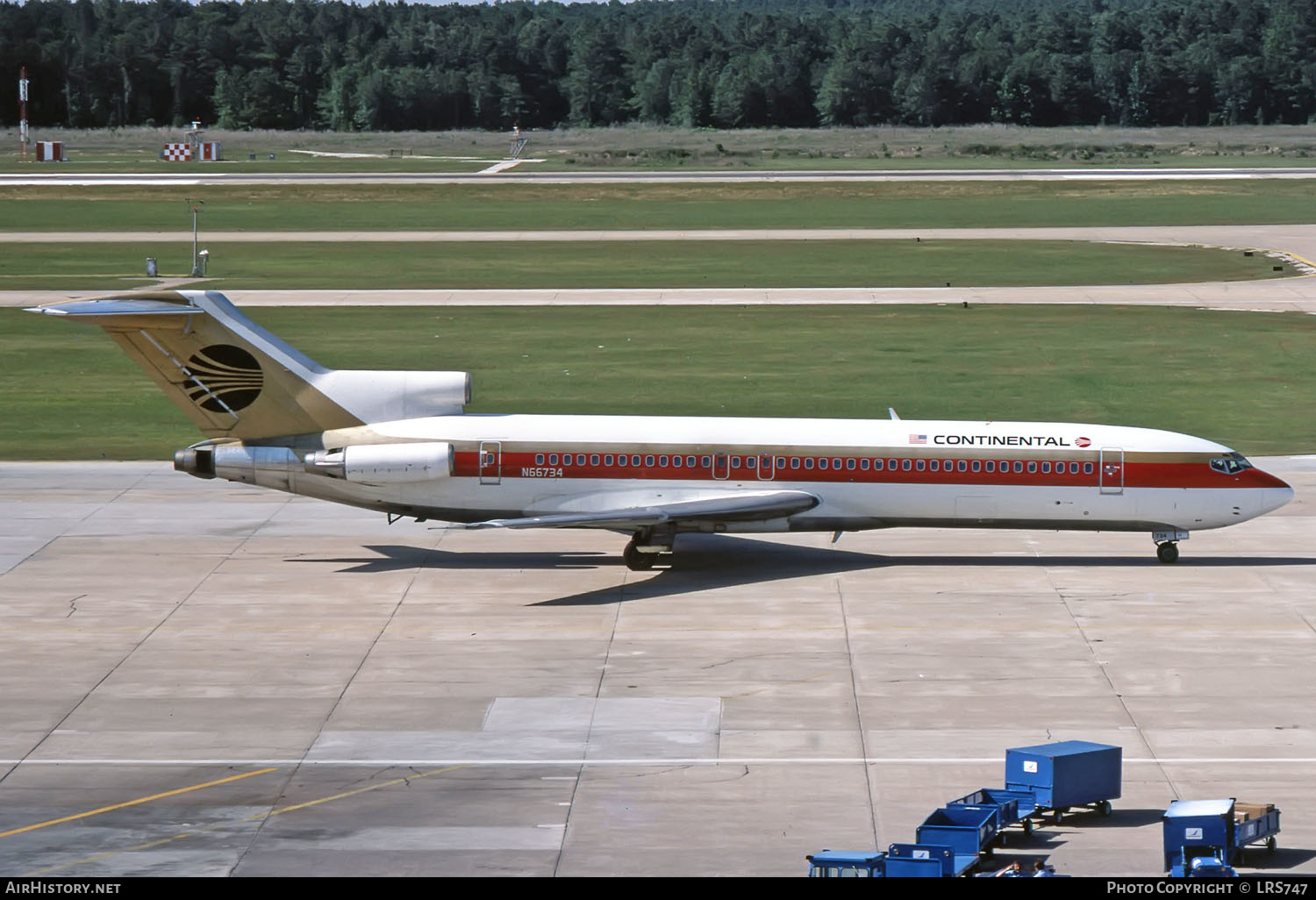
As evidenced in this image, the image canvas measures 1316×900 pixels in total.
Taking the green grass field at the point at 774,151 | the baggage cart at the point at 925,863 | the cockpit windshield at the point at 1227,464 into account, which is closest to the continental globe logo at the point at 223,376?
the cockpit windshield at the point at 1227,464

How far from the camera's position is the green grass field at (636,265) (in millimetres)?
82312

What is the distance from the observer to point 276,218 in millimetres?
111750

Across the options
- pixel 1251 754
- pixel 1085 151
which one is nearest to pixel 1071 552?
pixel 1251 754

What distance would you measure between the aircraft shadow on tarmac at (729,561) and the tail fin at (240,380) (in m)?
3.21

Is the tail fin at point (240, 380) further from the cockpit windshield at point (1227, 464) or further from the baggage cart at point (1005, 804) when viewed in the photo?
the baggage cart at point (1005, 804)

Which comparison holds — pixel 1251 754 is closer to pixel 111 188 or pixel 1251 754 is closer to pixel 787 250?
pixel 787 250

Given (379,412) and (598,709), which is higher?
(379,412)

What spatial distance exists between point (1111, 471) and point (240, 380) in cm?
1810

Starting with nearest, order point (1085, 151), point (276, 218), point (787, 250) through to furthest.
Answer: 1. point (787, 250)
2. point (276, 218)
3. point (1085, 151)

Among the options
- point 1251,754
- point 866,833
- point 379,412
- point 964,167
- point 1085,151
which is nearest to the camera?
point 866,833

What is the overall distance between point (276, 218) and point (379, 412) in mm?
79581

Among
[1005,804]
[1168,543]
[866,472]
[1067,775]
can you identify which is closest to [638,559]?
[866,472]

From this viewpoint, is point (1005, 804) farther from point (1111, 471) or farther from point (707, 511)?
point (1111, 471)

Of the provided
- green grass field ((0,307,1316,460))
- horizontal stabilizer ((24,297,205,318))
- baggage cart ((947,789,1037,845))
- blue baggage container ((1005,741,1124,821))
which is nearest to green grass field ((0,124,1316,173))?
green grass field ((0,307,1316,460))
